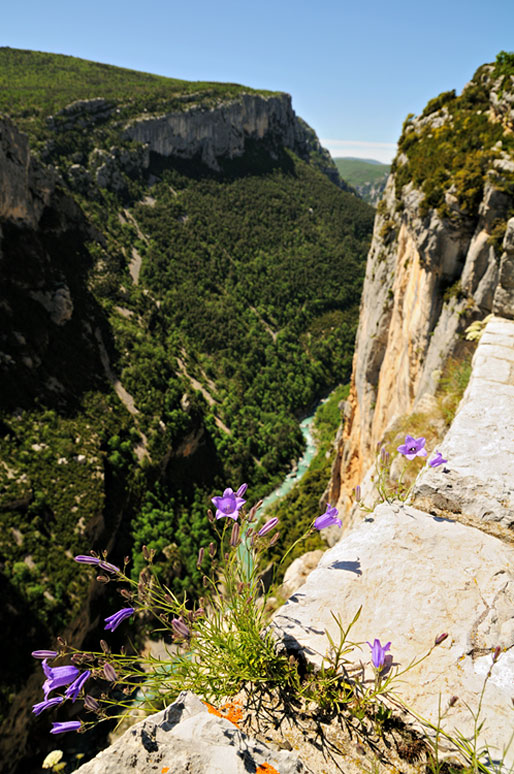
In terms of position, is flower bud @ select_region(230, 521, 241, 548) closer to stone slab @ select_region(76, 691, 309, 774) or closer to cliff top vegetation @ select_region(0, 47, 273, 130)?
stone slab @ select_region(76, 691, 309, 774)

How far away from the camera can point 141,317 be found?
63.1 meters

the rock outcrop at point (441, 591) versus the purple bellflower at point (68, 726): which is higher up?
the rock outcrop at point (441, 591)

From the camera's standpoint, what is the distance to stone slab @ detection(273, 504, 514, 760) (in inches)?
74.4

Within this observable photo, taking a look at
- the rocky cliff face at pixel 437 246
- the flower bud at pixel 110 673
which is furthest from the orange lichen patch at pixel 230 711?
the rocky cliff face at pixel 437 246

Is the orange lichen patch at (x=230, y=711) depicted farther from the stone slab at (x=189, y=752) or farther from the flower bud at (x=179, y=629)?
the flower bud at (x=179, y=629)

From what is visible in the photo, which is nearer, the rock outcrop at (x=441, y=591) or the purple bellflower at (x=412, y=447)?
the rock outcrop at (x=441, y=591)

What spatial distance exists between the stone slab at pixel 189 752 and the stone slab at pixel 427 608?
1.64ft

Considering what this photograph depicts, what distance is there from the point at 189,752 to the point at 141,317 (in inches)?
2584

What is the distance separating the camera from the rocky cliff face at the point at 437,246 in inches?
328

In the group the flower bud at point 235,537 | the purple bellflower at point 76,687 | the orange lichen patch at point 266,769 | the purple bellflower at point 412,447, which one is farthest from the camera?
the purple bellflower at point 412,447

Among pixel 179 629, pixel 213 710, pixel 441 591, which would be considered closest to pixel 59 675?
pixel 179 629

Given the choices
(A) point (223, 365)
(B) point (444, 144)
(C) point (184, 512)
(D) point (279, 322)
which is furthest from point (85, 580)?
(D) point (279, 322)

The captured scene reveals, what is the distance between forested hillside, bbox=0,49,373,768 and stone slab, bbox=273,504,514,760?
101 ft

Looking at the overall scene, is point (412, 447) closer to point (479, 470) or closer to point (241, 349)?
point (479, 470)
